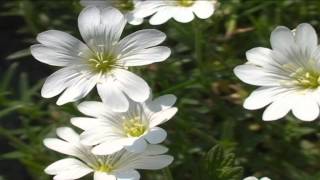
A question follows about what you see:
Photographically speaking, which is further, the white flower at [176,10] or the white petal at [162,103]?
the white flower at [176,10]

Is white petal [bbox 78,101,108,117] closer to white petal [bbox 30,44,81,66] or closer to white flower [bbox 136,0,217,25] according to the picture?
white petal [bbox 30,44,81,66]

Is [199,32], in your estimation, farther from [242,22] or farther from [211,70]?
[242,22]

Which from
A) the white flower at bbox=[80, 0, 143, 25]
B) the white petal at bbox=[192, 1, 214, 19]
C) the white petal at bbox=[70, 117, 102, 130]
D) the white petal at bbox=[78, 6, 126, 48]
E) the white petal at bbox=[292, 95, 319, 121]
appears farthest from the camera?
the white flower at bbox=[80, 0, 143, 25]

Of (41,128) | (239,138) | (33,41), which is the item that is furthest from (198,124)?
(33,41)

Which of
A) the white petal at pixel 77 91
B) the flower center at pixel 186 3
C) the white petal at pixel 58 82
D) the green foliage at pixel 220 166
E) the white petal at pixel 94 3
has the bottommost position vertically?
the green foliage at pixel 220 166

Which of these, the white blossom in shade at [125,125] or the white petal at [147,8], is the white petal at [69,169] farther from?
the white petal at [147,8]

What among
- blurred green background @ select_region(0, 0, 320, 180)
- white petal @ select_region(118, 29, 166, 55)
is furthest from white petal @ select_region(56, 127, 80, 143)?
white petal @ select_region(118, 29, 166, 55)

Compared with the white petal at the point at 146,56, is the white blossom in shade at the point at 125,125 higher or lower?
lower

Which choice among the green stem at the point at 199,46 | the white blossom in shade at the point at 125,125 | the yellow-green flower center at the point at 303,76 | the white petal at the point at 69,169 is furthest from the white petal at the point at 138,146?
the green stem at the point at 199,46
